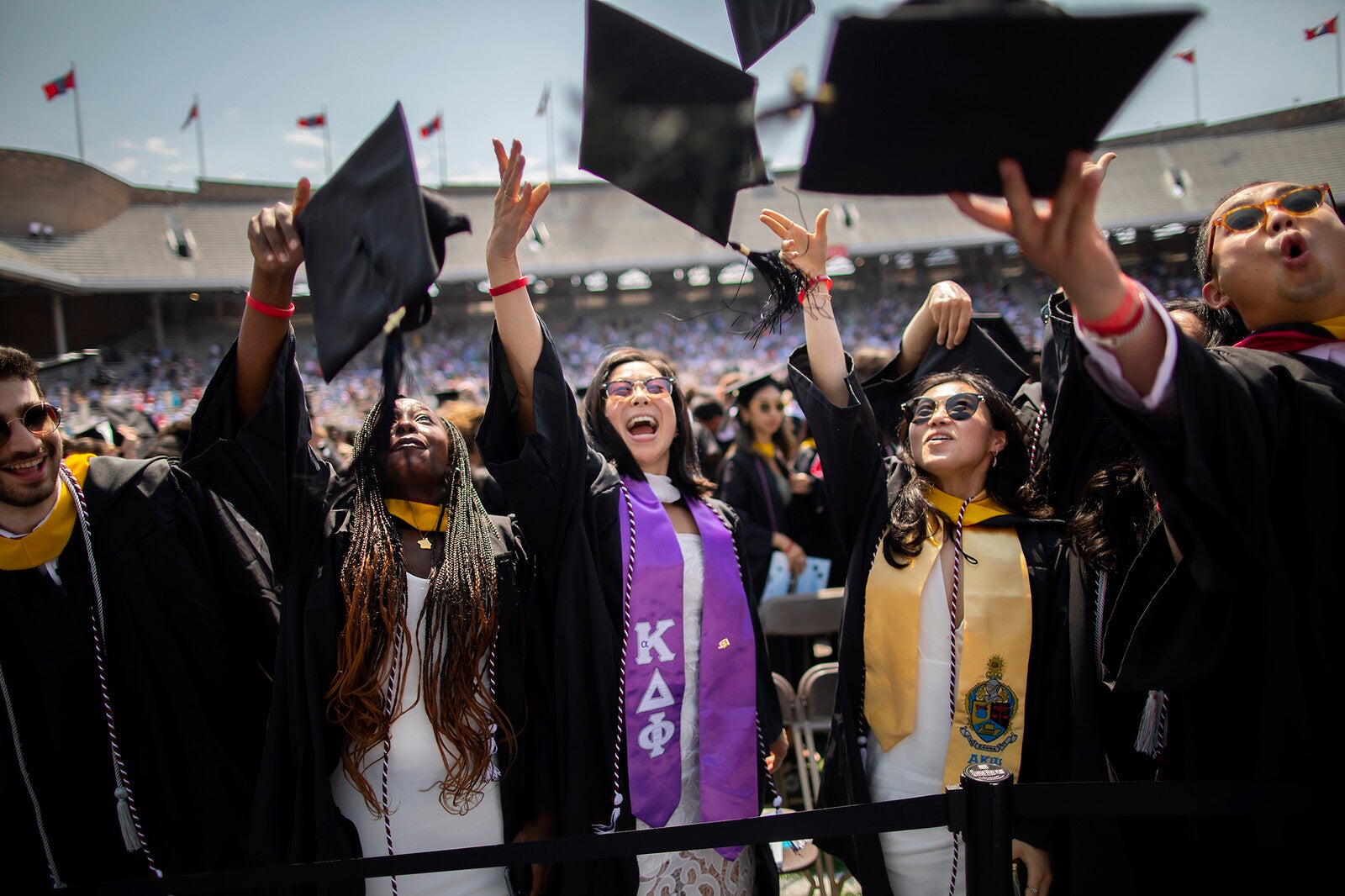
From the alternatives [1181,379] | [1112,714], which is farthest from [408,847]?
[1181,379]

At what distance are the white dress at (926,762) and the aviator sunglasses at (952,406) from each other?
1.38 ft

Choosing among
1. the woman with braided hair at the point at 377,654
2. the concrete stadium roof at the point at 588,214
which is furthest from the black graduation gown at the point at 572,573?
the concrete stadium roof at the point at 588,214

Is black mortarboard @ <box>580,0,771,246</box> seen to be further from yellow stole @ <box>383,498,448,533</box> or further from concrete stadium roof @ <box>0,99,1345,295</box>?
concrete stadium roof @ <box>0,99,1345,295</box>

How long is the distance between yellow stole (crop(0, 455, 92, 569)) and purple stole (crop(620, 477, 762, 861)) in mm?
1407

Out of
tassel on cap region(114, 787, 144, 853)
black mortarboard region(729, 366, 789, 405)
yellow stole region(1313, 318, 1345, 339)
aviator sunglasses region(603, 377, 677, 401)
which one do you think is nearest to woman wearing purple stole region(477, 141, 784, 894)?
aviator sunglasses region(603, 377, 677, 401)

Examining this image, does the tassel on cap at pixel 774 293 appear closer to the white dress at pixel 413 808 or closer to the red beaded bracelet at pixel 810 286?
the red beaded bracelet at pixel 810 286

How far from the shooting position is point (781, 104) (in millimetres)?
1274

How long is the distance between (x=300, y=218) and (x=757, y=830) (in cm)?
145

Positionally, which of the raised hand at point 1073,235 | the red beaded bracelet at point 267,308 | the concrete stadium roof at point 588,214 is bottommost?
the raised hand at point 1073,235

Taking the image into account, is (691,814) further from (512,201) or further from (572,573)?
(512,201)

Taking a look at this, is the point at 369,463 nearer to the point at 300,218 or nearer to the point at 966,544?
the point at 300,218

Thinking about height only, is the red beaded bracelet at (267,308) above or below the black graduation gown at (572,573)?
above

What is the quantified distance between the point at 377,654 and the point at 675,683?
2.44 ft

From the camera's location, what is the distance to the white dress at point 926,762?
1.94 metres
